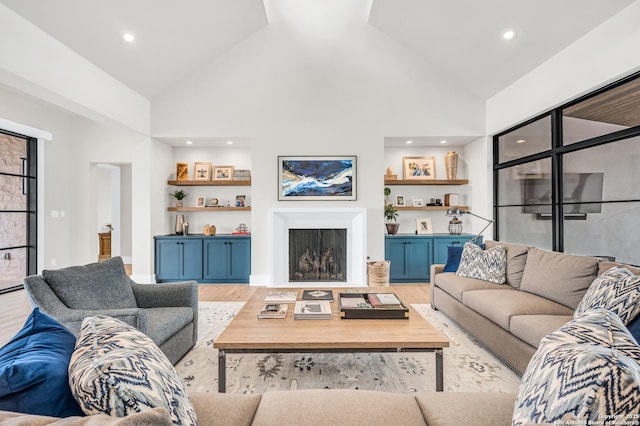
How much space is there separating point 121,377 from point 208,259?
4712 millimetres

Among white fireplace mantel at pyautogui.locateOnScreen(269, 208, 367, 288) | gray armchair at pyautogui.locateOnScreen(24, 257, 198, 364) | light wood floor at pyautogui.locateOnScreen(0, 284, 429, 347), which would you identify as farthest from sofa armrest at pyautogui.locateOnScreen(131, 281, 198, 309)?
white fireplace mantel at pyautogui.locateOnScreen(269, 208, 367, 288)

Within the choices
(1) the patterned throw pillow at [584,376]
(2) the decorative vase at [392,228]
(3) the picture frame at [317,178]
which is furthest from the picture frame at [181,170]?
(1) the patterned throw pillow at [584,376]

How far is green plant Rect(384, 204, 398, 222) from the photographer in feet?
17.9

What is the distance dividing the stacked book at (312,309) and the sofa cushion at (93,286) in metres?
1.28

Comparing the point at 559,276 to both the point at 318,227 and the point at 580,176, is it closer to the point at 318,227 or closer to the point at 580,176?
the point at 580,176

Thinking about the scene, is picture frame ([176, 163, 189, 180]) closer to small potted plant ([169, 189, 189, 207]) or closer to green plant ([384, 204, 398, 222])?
small potted plant ([169, 189, 189, 207])

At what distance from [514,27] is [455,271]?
9.15ft

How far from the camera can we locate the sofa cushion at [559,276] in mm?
2430

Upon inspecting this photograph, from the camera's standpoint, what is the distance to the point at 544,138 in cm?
404

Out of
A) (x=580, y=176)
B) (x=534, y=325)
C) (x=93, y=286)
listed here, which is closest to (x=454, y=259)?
(x=580, y=176)

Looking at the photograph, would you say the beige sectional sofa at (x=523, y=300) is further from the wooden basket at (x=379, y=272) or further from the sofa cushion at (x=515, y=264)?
the wooden basket at (x=379, y=272)

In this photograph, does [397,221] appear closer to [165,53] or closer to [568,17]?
[568,17]

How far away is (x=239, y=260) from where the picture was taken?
531 centimetres

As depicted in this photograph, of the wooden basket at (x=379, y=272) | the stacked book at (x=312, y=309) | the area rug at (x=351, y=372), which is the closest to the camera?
the area rug at (x=351, y=372)
